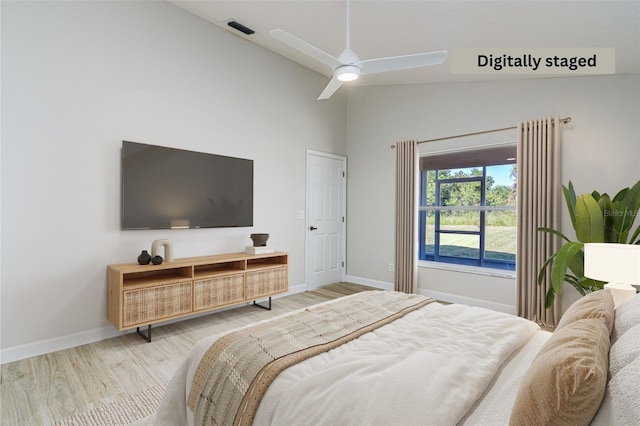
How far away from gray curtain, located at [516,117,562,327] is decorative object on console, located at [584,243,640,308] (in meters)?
1.25

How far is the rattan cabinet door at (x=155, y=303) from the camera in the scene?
2.73 metres

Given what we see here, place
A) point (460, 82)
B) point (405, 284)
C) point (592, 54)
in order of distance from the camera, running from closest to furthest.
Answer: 1. point (592, 54)
2. point (460, 82)
3. point (405, 284)

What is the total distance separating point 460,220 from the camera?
4.32 metres

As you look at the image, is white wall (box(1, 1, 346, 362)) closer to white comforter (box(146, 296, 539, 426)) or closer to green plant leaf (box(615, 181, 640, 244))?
white comforter (box(146, 296, 539, 426))

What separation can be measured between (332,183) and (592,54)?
334cm

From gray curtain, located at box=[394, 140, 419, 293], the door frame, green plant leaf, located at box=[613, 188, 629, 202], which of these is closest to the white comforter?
green plant leaf, located at box=[613, 188, 629, 202]

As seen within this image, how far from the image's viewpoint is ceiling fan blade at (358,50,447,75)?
2.22 metres

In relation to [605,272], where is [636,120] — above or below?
above

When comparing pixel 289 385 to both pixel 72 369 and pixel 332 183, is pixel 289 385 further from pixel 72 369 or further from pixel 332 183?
pixel 332 183

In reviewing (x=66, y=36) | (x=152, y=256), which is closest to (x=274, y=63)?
(x=66, y=36)

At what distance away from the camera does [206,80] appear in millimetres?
3652

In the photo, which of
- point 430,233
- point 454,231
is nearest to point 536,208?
point 454,231

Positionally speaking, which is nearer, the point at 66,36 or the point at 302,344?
the point at 302,344

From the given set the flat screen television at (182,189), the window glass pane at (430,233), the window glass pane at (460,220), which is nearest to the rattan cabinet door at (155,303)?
the flat screen television at (182,189)
